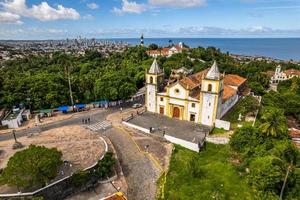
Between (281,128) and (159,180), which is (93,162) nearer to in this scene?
(159,180)

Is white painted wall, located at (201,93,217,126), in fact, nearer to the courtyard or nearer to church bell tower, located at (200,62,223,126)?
church bell tower, located at (200,62,223,126)

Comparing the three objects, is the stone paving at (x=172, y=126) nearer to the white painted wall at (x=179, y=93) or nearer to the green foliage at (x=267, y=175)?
the white painted wall at (x=179, y=93)

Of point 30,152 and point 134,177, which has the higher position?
point 30,152

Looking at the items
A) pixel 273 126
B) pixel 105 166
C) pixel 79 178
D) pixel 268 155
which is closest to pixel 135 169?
pixel 105 166

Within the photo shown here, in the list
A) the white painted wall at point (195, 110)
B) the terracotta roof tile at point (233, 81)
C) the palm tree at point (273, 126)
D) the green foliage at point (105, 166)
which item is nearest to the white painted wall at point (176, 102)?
the white painted wall at point (195, 110)

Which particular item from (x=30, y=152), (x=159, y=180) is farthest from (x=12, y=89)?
(x=159, y=180)
